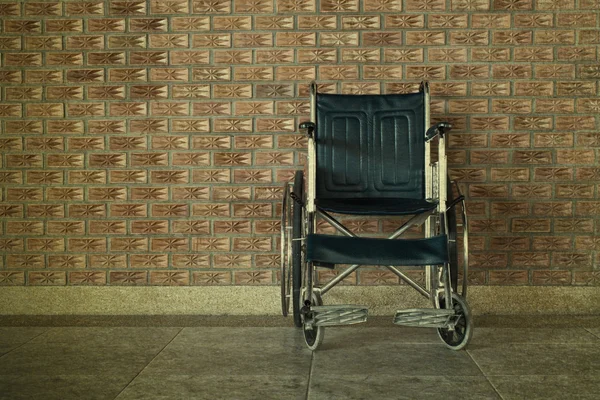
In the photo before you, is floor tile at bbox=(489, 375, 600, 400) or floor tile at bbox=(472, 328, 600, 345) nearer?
floor tile at bbox=(489, 375, 600, 400)

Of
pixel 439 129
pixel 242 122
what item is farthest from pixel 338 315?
pixel 242 122

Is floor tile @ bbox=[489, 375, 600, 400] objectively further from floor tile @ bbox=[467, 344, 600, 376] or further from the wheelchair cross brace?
the wheelchair cross brace

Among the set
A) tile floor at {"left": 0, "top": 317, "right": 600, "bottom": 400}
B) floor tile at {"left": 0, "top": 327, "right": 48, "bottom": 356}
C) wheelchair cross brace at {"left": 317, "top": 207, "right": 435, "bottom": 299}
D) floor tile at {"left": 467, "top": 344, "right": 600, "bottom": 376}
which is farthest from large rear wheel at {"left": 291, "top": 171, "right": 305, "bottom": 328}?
floor tile at {"left": 0, "top": 327, "right": 48, "bottom": 356}

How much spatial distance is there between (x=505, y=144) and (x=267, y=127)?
4.17 feet

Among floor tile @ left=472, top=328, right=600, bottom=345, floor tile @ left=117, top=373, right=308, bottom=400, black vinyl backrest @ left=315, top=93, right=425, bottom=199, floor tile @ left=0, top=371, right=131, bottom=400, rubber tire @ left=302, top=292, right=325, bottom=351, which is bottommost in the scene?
floor tile @ left=472, top=328, right=600, bottom=345

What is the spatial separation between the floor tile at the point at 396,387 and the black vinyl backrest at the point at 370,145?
3.30ft

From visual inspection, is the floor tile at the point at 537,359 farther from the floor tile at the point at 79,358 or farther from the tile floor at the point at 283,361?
the floor tile at the point at 79,358

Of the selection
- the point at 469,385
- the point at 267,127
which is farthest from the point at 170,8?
the point at 469,385

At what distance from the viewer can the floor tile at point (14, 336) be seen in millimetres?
2498

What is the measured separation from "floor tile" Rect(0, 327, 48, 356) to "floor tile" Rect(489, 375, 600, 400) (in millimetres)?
1958

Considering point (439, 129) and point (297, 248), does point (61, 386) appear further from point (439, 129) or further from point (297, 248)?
point (439, 129)

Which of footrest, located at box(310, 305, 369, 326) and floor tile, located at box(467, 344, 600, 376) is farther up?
footrest, located at box(310, 305, 369, 326)

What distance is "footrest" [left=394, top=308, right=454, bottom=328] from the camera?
2.20 meters

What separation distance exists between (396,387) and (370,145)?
4.19ft
